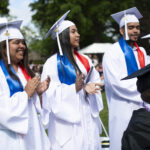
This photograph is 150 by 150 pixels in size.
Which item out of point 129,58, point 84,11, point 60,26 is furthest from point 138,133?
point 84,11

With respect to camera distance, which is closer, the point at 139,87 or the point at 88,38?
the point at 139,87

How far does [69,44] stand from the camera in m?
4.02

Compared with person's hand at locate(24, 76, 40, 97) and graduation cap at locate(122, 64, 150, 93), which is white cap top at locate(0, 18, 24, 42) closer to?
person's hand at locate(24, 76, 40, 97)

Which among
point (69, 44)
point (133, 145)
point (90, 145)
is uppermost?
point (69, 44)

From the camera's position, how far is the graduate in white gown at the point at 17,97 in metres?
2.94

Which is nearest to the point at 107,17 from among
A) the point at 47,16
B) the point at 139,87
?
the point at 47,16

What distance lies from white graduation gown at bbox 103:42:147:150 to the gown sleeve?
139 cm

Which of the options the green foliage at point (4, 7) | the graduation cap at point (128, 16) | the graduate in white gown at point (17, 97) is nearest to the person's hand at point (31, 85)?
the graduate in white gown at point (17, 97)

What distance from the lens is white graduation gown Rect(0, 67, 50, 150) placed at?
2912 millimetres

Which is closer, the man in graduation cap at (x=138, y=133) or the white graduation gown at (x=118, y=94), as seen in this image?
the man in graduation cap at (x=138, y=133)

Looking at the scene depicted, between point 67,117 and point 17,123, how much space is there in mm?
918

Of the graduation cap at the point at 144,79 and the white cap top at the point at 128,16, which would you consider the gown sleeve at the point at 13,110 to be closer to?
the graduation cap at the point at 144,79

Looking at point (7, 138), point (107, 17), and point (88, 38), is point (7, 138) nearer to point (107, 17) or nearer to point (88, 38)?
point (107, 17)

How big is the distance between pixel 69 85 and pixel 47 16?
88.5 feet
